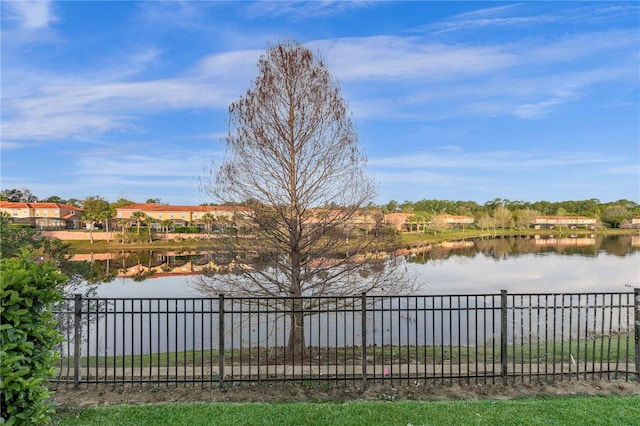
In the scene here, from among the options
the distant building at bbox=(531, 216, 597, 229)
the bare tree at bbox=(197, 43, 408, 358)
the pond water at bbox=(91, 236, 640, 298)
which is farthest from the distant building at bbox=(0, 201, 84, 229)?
the distant building at bbox=(531, 216, 597, 229)

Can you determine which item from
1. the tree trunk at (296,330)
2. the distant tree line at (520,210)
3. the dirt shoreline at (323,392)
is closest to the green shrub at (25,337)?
the dirt shoreline at (323,392)

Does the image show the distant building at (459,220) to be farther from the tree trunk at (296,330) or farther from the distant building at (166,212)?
the tree trunk at (296,330)

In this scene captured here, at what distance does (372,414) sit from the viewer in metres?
4.74

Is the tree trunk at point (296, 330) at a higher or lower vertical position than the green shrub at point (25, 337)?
lower

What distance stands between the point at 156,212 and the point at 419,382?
82.6m

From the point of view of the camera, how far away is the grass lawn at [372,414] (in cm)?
455

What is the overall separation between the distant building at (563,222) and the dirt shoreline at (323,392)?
116 metres

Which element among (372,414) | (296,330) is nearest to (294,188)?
(296,330)

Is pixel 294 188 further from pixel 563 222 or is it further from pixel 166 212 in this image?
pixel 563 222

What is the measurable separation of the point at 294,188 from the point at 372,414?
5.24m

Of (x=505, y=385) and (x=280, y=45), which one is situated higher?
(x=280, y=45)

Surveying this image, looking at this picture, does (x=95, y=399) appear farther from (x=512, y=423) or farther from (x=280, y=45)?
(x=280, y=45)

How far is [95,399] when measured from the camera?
5555 mm

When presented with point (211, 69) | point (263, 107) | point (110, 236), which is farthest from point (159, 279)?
point (110, 236)
